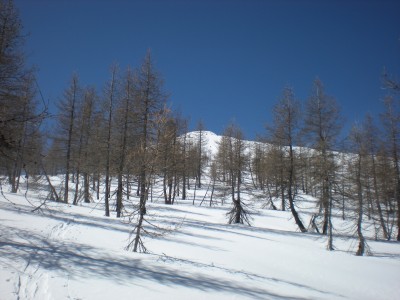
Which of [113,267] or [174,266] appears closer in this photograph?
[113,267]

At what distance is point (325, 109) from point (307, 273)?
1252 cm

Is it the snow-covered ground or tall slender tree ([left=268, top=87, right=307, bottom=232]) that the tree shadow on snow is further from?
tall slender tree ([left=268, top=87, right=307, bottom=232])

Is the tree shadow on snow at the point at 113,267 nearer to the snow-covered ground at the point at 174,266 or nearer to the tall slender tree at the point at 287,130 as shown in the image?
A: the snow-covered ground at the point at 174,266

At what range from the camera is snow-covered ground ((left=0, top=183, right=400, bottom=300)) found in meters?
4.93

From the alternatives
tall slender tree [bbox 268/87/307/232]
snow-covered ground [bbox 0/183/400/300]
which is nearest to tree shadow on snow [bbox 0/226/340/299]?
snow-covered ground [bbox 0/183/400/300]

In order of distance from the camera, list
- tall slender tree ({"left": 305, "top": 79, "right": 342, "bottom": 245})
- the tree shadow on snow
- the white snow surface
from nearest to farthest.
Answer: the white snow surface → the tree shadow on snow → tall slender tree ({"left": 305, "top": 79, "right": 342, "bottom": 245})

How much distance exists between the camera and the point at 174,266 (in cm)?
712

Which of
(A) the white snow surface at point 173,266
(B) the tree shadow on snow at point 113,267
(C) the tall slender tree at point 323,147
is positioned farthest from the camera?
(C) the tall slender tree at point 323,147

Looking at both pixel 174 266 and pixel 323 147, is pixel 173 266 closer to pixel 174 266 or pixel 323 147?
pixel 174 266

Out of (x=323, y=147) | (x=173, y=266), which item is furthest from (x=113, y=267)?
(x=323, y=147)

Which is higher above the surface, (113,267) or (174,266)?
(113,267)

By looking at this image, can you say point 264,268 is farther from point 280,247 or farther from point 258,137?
point 258,137

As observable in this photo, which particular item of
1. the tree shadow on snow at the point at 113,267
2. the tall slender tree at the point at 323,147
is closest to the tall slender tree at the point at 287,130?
the tall slender tree at the point at 323,147

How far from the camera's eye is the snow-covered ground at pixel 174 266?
16.2ft
